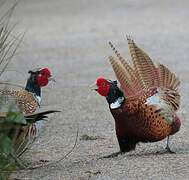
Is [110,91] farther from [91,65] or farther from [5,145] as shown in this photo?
[91,65]

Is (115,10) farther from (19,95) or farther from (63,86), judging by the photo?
(19,95)

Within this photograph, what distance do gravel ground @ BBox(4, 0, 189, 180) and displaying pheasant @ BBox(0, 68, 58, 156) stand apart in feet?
0.89

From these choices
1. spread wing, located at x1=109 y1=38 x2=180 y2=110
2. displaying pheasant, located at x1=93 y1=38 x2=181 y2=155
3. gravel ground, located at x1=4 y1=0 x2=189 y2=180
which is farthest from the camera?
spread wing, located at x1=109 y1=38 x2=180 y2=110

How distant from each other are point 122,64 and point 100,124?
5.26 ft

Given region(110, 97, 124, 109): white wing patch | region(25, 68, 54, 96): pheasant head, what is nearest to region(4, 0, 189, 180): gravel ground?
region(110, 97, 124, 109): white wing patch

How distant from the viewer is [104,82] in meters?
6.70

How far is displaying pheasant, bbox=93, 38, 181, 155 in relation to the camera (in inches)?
261

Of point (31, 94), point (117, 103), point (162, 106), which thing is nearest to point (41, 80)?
point (31, 94)

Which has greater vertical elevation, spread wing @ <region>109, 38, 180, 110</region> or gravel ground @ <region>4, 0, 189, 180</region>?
spread wing @ <region>109, 38, 180, 110</region>

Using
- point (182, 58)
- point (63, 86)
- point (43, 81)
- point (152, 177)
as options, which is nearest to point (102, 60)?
point (182, 58)

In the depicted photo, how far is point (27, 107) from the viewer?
264 inches

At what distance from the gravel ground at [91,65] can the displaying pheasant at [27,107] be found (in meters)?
0.27

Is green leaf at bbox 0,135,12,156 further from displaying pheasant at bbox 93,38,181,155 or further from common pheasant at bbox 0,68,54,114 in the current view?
displaying pheasant at bbox 93,38,181,155

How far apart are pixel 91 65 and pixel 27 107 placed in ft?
19.4
